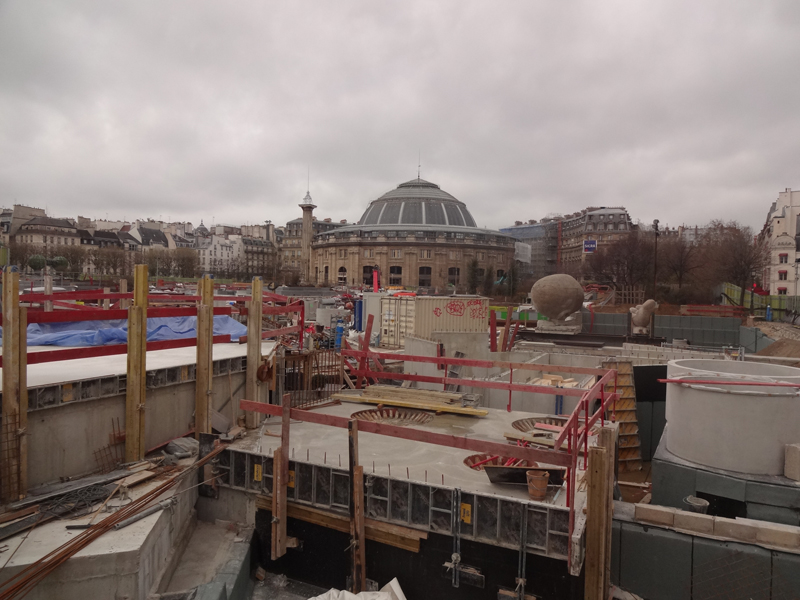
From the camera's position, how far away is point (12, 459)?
28.4ft

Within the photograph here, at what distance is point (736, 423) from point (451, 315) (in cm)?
1532

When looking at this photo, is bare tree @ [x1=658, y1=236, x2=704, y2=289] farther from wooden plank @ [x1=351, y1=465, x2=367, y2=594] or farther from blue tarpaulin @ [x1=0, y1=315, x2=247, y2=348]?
wooden plank @ [x1=351, y1=465, x2=367, y2=594]

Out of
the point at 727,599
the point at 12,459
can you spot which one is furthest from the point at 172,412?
the point at 727,599

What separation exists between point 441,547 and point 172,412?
7090 millimetres

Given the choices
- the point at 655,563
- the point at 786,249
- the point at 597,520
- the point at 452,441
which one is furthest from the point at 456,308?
the point at 786,249

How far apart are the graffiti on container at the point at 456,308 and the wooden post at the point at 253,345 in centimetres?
1163

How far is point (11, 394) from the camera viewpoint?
28.1 feet

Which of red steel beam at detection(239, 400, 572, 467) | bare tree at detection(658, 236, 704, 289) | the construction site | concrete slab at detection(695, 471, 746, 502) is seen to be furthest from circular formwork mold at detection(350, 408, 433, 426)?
bare tree at detection(658, 236, 704, 289)

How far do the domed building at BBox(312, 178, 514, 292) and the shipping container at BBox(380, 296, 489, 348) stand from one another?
57914 millimetres

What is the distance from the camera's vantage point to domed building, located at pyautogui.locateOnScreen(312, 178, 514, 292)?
290 feet

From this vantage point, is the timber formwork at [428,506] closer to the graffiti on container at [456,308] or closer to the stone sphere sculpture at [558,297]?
the graffiti on container at [456,308]

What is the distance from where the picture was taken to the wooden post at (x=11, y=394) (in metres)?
8.46

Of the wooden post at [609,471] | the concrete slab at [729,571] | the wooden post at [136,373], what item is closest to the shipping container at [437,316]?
the wooden post at [136,373]

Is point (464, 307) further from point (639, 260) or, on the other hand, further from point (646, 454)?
point (639, 260)
